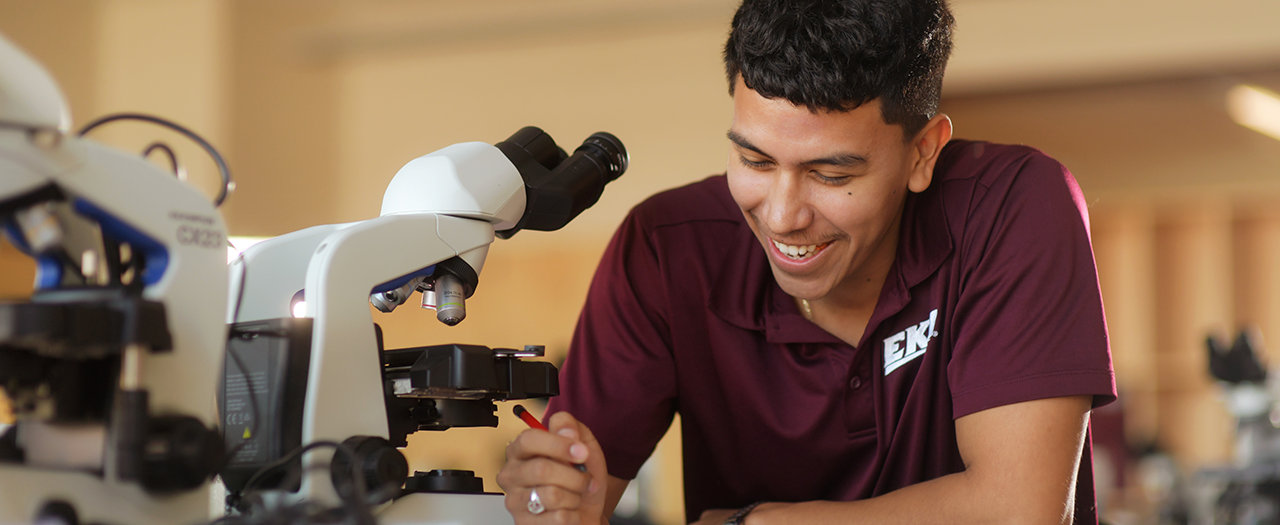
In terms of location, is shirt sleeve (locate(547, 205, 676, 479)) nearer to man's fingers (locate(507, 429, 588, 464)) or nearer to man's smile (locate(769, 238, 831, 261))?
man's smile (locate(769, 238, 831, 261))

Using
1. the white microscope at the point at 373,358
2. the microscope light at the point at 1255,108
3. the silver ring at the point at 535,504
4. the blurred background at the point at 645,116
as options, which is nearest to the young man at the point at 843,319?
the silver ring at the point at 535,504

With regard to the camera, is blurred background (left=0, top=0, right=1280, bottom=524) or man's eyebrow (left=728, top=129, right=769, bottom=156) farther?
blurred background (left=0, top=0, right=1280, bottom=524)

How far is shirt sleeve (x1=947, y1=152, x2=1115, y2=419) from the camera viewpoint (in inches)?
44.8

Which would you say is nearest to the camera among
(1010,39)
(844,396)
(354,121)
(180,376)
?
(180,376)

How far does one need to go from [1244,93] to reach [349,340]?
4994 mm

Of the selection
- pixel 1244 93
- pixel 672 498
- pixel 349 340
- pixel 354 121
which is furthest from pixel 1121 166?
pixel 349 340

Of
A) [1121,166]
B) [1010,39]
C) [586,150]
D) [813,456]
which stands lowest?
[813,456]

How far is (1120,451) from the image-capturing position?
4.98 meters

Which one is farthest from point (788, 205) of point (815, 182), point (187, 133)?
point (187, 133)

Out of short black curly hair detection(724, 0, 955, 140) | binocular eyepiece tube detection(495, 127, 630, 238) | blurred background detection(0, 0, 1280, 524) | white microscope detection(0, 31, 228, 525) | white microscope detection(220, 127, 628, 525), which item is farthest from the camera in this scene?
blurred background detection(0, 0, 1280, 524)

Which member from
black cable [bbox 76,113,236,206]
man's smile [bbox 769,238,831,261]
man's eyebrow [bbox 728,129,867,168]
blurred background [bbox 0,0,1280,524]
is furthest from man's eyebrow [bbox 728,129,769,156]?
blurred background [bbox 0,0,1280,524]

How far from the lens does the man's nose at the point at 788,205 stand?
48.4 inches

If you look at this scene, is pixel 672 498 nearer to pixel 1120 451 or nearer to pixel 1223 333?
pixel 1120 451

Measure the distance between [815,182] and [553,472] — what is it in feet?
1.61
